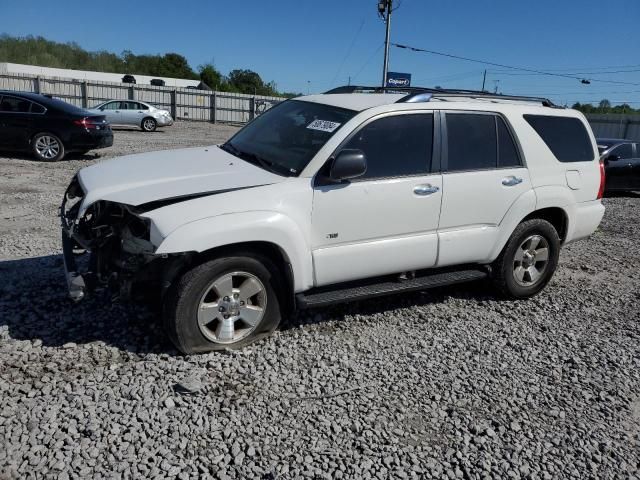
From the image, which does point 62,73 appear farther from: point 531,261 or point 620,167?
point 531,261

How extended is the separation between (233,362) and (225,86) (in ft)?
267

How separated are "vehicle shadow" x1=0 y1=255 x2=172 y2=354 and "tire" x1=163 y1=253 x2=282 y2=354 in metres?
0.31

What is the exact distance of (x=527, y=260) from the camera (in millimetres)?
5383

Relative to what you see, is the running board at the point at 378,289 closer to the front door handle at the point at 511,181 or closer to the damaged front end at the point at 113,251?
the front door handle at the point at 511,181

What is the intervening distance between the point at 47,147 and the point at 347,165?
35.7ft

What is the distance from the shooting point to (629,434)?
3359mm

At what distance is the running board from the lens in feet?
13.5

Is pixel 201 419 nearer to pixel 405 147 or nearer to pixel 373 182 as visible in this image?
pixel 373 182

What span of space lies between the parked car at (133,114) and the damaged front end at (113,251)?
22.3 metres

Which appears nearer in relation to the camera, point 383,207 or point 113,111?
point 383,207

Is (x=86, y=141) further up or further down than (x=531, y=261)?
further up

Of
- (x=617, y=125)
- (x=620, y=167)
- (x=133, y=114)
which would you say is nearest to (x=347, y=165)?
(x=620, y=167)

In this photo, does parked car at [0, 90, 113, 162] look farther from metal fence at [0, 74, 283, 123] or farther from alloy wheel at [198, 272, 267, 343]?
metal fence at [0, 74, 283, 123]

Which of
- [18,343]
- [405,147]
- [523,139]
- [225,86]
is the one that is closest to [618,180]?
[523,139]
